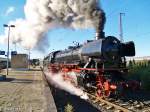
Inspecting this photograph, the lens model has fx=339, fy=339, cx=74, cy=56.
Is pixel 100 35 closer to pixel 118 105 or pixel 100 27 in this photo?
pixel 100 27

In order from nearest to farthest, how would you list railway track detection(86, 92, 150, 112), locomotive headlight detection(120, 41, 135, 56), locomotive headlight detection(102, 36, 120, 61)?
Answer: railway track detection(86, 92, 150, 112) < locomotive headlight detection(102, 36, 120, 61) < locomotive headlight detection(120, 41, 135, 56)

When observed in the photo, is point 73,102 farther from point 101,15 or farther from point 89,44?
point 101,15

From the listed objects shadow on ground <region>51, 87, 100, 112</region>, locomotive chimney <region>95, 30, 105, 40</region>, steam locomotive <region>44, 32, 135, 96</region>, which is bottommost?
shadow on ground <region>51, 87, 100, 112</region>

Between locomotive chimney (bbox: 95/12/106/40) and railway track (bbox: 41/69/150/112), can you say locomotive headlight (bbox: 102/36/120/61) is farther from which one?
railway track (bbox: 41/69/150/112)

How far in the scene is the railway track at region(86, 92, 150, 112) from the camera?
13463mm

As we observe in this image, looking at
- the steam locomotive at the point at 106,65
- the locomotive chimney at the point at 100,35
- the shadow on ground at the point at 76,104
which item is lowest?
the shadow on ground at the point at 76,104

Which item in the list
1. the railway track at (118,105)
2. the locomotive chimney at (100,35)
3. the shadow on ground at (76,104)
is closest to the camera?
the railway track at (118,105)

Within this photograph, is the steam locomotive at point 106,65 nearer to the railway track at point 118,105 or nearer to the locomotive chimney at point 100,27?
the locomotive chimney at point 100,27

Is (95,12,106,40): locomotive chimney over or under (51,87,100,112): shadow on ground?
over

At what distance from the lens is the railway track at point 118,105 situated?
44.2ft

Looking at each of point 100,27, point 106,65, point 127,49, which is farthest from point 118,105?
point 100,27

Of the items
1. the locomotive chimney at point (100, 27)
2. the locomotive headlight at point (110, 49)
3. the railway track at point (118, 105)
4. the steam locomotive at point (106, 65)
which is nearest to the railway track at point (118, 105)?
the railway track at point (118, 105)

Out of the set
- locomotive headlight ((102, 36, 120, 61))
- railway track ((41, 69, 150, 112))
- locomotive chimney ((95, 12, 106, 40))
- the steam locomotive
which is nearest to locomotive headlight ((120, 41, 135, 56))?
the steam locomotive

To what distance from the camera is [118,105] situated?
1441 cm
